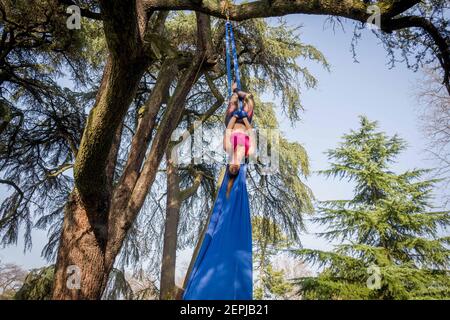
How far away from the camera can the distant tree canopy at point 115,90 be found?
209 centimetres

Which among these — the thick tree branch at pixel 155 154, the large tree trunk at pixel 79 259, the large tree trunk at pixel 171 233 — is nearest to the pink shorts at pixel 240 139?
the thick tree branch at pixel 155 154

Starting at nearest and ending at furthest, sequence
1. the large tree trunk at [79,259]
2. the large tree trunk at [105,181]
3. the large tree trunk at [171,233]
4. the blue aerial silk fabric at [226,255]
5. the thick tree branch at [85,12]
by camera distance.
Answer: the large tree trunk at [105,181]
the blue aerial silk fabric at [226,255]
the large tree trunk at [79,259]
the thick tree branch at [85,12]
the large tree trunk at [171,233]

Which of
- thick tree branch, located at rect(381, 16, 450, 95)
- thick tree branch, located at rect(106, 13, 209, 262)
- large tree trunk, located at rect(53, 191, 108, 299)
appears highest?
thick tree branch, located at rect(381, 16, 450, 95)

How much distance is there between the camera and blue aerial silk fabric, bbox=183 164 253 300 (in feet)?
6.98

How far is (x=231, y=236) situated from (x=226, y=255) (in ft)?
0.67

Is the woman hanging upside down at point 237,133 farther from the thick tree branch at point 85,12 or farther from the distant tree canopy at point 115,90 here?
the thick tree branch at point 85,12

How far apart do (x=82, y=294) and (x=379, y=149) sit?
5.02 m

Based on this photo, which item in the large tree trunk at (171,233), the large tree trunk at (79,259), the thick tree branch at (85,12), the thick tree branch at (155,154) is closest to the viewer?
the large tree trunk at (79,259)

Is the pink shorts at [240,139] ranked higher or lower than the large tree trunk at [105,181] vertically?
higher

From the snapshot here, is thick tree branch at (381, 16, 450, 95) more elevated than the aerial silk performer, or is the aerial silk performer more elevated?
thick tree branch at (381, 16, 450, 95)

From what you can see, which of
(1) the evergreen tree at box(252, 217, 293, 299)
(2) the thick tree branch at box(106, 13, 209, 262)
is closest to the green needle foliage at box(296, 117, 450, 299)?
(1) the evergreen tree at box(252, 217, 293, 299)

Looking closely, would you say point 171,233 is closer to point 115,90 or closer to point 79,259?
point 79,259

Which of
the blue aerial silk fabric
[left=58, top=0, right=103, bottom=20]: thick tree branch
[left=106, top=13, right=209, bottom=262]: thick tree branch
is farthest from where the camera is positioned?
[left=58, top=0, right=103, bottom=20]: thick tree branch

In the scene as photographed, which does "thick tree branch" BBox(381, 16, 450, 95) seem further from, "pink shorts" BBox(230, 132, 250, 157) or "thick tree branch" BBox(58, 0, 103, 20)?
"thick tree branch" BBox(58, 0, 103, 20)
